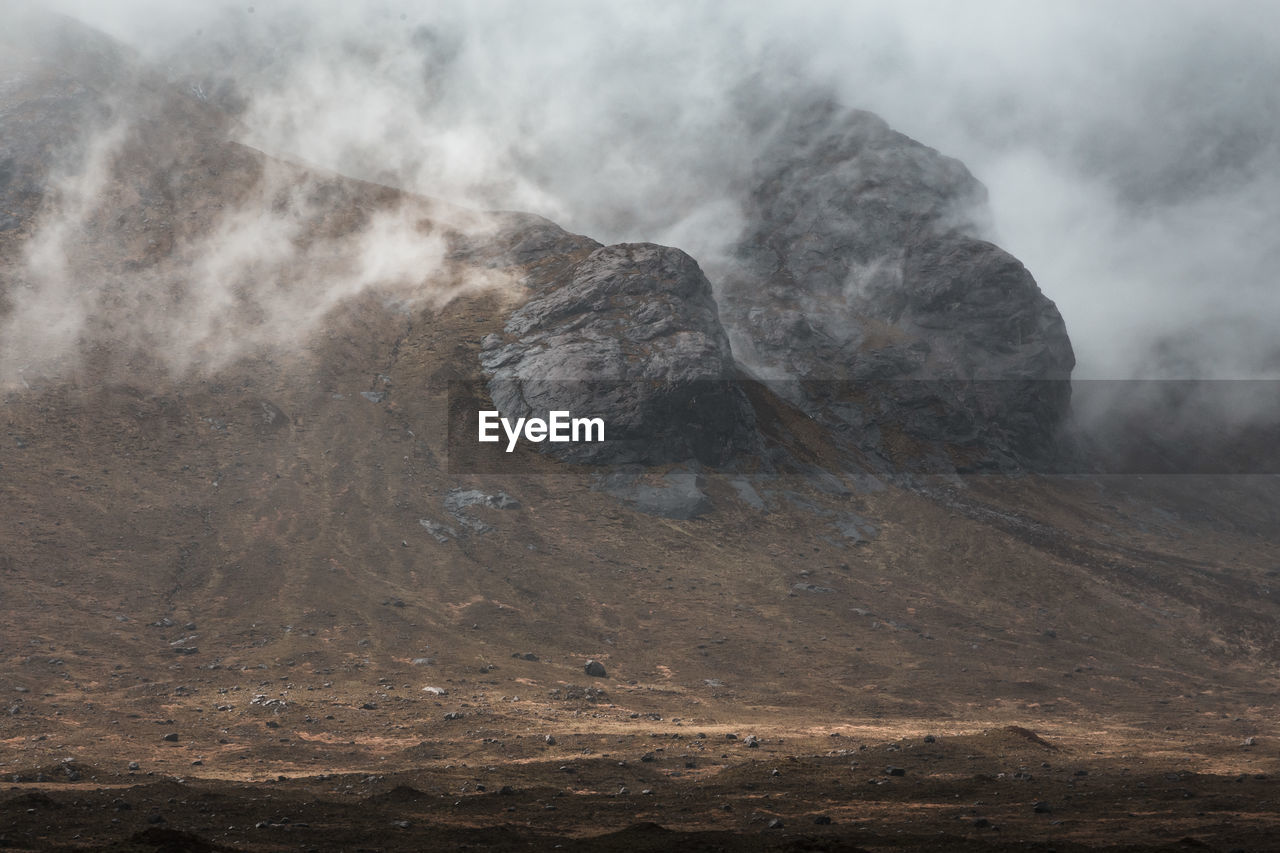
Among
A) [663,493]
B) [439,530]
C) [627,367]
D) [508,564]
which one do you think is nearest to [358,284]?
[627,367]

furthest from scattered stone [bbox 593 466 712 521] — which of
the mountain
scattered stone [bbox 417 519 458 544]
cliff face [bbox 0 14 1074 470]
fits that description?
scattered stone [bbox 417 519 458 544]

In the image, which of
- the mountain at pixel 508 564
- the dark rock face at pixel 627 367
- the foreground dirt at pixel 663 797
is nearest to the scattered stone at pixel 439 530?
the mountain at pixel 508 564

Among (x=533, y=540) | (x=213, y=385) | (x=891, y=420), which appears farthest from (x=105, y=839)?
(x=891, y=420)

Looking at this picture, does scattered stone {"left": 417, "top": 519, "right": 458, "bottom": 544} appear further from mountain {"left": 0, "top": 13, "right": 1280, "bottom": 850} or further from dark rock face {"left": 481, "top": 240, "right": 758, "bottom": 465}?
dark rock face {"left": 481, "top": 240, "right": 758, "bottom": 465}

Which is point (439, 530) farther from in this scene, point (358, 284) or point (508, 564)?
point (358, 284)

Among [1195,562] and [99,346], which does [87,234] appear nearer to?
[99,346]
